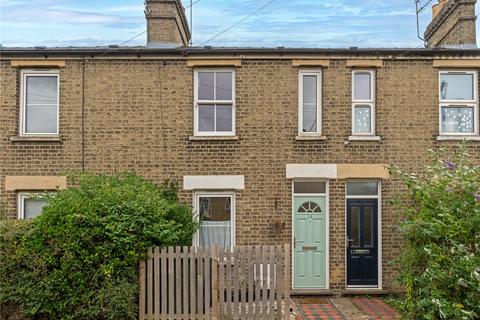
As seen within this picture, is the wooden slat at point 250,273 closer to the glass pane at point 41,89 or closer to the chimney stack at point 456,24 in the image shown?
the glass pane at point 41,89

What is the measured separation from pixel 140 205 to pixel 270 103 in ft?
16.1

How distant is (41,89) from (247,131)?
5.53 meters

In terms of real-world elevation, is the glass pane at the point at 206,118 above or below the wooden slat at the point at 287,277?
above

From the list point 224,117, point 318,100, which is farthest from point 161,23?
point 318,100

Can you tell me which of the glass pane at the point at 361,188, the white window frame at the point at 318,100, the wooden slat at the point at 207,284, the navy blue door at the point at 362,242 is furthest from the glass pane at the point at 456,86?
the wooden slat at the point at 207,284

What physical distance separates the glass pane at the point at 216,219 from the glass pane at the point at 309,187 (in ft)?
5.78

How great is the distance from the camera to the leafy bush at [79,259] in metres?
Answer: 8.23

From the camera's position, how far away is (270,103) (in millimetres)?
12078

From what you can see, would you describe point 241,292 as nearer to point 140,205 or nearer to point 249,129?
point 140,205

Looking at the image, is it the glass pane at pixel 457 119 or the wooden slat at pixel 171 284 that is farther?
the glass pane at pixel 457 119

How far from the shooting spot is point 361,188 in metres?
12.1

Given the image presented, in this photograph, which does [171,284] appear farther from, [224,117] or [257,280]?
[224,117]

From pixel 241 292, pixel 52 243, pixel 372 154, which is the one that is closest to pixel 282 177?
pixel 372 154

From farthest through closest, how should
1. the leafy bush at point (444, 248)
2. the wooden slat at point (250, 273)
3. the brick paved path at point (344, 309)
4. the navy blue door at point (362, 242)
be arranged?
1. the navy blue door at point (362, 242)
2. the brick paved path at point (344, 309)
3. the wooden slat at point (250, 273)
4. the leafy bush at point (444, 248)
